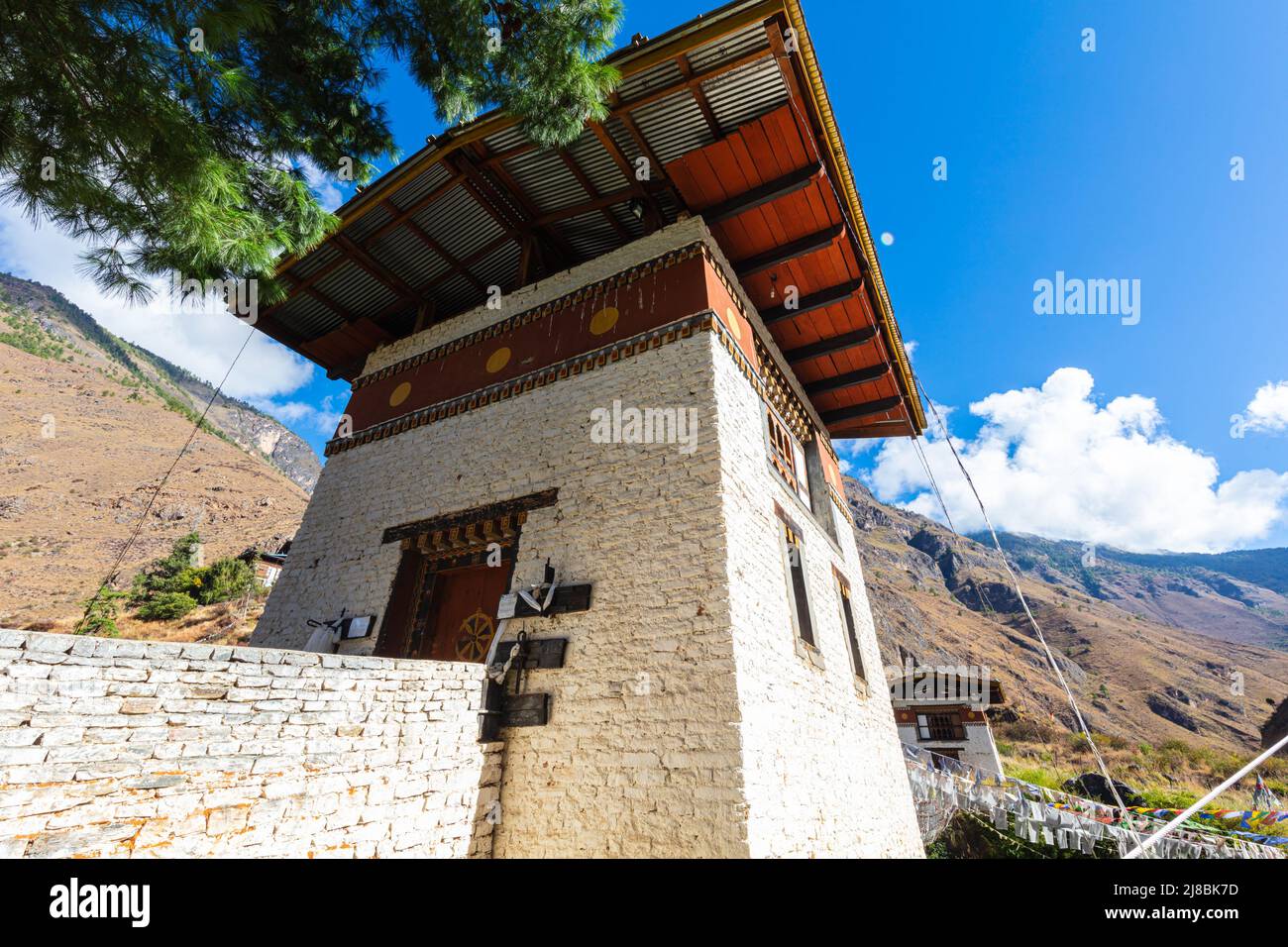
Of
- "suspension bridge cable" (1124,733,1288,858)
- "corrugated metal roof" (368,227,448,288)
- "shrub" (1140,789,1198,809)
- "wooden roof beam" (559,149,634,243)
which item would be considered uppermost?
"corrugated metal roof" (368,227,448,288)

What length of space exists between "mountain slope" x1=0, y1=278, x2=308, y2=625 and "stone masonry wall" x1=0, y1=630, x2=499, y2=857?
3923 cm

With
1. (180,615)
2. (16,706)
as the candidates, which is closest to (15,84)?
(16,706)

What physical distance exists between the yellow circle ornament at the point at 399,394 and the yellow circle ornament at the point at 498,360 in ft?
6.77

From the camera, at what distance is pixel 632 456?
6.76 m

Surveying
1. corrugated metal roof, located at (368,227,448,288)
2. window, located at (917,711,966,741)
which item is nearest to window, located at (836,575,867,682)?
corrugated metal roof, located at (368,227,448,288)

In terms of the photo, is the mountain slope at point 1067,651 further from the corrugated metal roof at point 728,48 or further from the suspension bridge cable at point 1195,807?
the corrugated metal roof at point 728,48

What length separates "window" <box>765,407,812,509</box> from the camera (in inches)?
348

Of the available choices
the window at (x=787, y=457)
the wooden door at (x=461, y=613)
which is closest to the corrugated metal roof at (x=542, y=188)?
the window at (x=787, y=457)

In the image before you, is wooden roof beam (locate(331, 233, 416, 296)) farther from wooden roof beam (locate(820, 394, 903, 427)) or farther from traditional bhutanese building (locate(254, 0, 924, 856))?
wooden roof beam (locate(820, 394, 903, 427))

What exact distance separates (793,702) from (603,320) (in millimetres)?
6054

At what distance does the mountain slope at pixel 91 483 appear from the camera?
38531 mm

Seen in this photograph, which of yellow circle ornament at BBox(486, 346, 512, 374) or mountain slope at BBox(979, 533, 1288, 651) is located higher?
mountain slope at BBox(979, 533, 1288, 651)

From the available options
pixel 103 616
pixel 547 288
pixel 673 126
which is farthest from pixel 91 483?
pixel 673 126

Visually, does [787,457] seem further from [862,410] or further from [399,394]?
[399,394]
